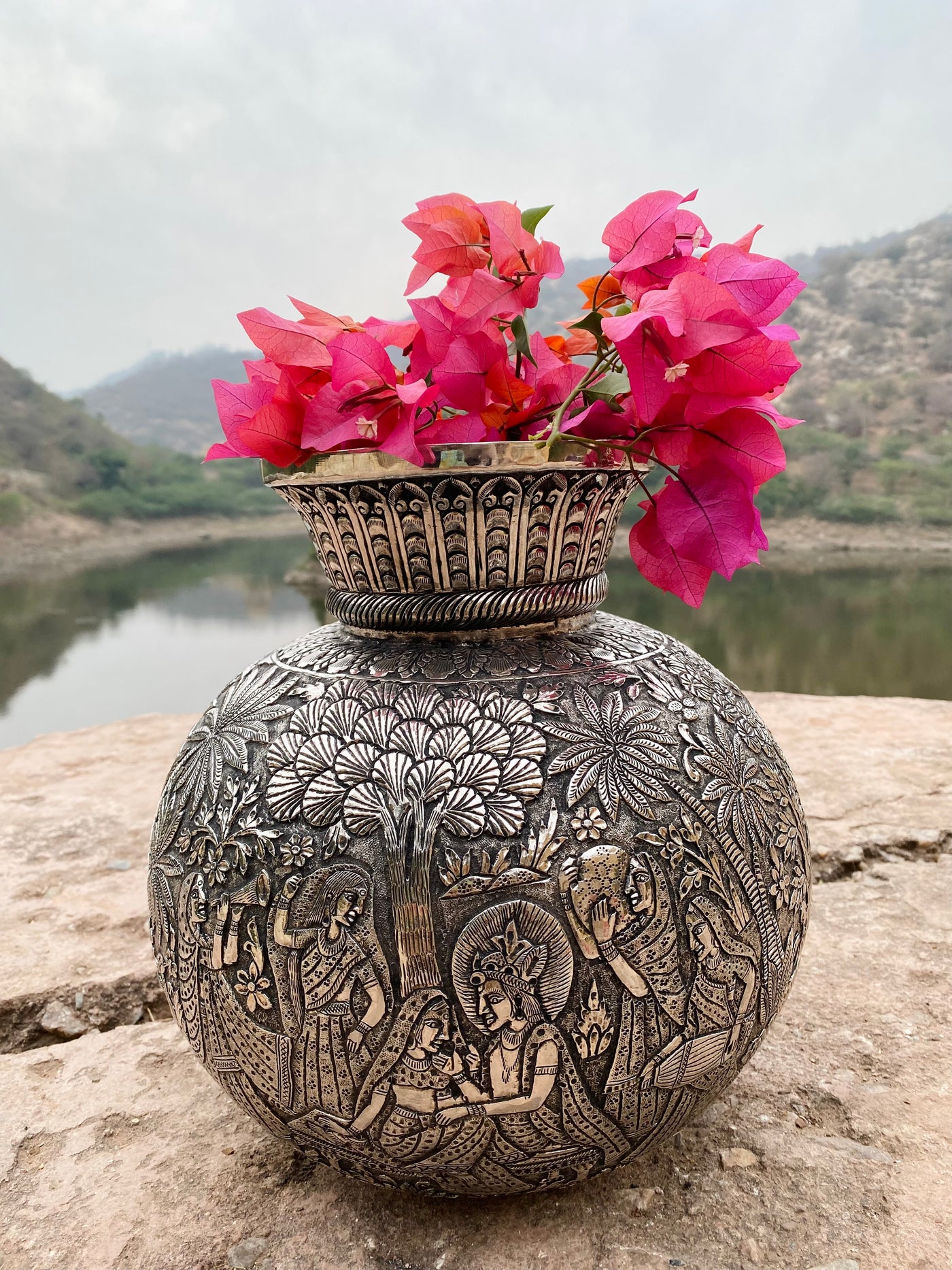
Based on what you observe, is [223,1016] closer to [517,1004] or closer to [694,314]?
[517,1004]

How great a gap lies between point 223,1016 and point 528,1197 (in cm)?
55

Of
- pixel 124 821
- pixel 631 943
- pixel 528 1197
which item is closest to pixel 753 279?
pixel 631 943

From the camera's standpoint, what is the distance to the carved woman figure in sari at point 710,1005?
1092mm

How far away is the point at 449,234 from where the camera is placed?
1129 millimetres

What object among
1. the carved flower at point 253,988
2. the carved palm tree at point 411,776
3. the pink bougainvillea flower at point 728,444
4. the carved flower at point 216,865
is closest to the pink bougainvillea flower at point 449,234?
the pink bougainvillea flower at point 728,444

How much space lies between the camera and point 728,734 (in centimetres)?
124

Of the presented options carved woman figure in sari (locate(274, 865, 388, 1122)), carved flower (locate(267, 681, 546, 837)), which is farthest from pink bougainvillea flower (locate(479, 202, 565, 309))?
carved woman figure in sari (locate(274, 865, 388, 1122))

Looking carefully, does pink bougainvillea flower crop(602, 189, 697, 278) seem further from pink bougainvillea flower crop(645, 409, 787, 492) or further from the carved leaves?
the carved leaves

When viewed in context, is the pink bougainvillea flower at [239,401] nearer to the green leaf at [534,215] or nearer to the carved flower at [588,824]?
the green leaf at [534,215]

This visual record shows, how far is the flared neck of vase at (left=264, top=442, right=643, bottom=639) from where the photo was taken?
110 cm

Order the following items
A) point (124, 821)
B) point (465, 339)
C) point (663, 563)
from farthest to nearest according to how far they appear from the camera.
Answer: point (124, 821) < point (663, 563) < point (465, 339)

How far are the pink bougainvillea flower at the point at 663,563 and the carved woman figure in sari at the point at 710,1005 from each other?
15.8 inches

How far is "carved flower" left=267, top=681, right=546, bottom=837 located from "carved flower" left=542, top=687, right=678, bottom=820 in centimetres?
5

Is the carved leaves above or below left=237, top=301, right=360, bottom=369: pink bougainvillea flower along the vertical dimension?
below
